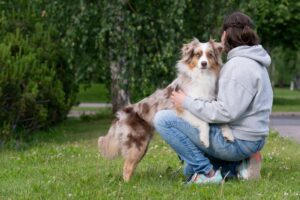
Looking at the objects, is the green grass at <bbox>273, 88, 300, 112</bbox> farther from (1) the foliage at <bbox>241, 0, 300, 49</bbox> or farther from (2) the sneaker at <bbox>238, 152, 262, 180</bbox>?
(2) the sneaker at <bbox>238, 152, 262, 180</bbox>

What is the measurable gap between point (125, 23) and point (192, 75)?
9.39 meters

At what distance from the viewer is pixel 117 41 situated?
16.0m

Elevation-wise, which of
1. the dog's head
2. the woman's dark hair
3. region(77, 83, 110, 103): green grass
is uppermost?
the woman's dark hair

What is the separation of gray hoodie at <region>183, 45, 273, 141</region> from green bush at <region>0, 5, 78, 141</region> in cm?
574

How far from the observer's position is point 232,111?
6.32 m

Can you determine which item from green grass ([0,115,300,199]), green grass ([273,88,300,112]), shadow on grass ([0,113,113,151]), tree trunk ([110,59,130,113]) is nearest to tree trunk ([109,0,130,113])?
tree trunk ([110,59,130,113])

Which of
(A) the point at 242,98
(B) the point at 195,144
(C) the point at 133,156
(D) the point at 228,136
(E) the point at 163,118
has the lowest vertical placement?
(C) the point at 133,156

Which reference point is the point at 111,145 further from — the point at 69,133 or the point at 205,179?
the point at 69,133

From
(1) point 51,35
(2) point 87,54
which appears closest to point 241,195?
(1) point 51,35

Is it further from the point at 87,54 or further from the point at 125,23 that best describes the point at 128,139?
the point at 87,54

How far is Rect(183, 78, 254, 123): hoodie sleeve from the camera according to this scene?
631cm

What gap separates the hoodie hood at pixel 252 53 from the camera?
21.4 feet

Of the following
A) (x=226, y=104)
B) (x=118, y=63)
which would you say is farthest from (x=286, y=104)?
(x=226, y=104)

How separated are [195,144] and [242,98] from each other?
72 centimetres
